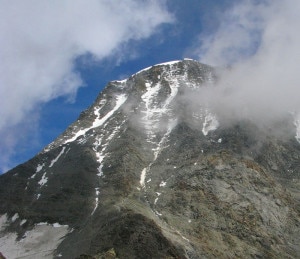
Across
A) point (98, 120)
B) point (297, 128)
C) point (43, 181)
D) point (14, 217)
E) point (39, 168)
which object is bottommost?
point (297, 128)

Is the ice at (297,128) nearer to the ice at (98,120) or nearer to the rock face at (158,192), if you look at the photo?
the rock face at (158,192)

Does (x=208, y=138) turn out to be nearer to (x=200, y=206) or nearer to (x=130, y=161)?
(x=130, y=161)

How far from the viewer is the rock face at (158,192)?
105375mm

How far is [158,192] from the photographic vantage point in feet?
422

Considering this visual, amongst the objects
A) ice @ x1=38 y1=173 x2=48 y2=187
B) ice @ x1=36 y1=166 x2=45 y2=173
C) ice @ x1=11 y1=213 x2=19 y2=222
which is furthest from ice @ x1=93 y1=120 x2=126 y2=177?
ice @ x1=11 y1=213 x2=19 y2=222

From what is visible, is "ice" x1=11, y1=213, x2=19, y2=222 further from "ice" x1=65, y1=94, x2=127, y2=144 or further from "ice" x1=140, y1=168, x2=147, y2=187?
"ice" x1=65, y1=94, x2=127, y2=144

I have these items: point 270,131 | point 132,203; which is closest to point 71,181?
point 132,203

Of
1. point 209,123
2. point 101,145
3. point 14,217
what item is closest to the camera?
Answer: point 14,217

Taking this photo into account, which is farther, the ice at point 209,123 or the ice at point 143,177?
the ice at point 209,123

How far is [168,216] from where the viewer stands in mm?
116812

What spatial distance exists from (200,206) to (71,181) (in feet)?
120

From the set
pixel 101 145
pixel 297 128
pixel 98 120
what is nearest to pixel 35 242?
pixel 101 145

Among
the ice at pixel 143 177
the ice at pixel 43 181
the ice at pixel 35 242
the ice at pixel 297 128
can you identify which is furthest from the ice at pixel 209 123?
the ice at pixel 35 242

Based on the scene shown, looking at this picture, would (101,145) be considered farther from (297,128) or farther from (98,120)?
(297,128)
